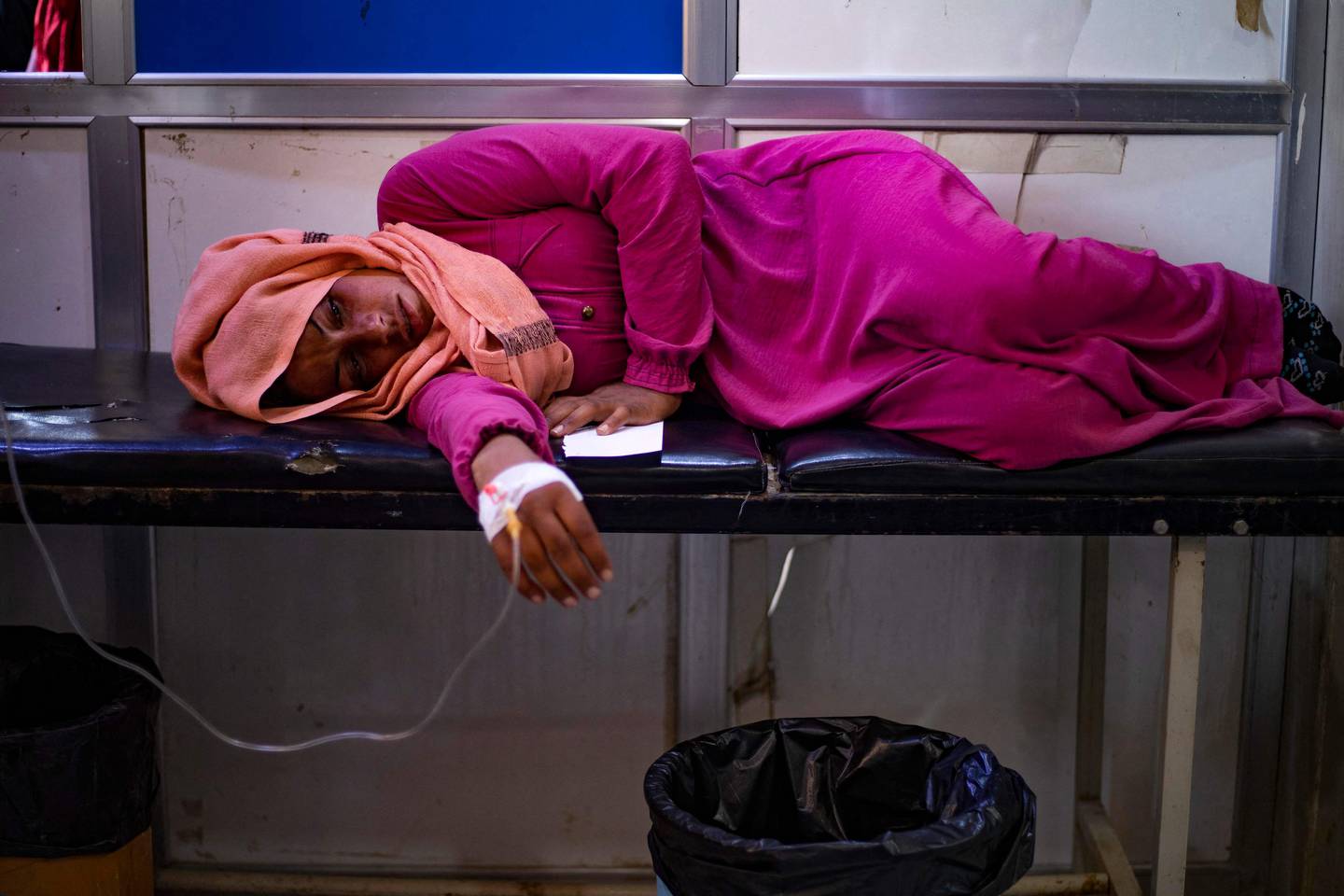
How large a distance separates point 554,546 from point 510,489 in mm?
65

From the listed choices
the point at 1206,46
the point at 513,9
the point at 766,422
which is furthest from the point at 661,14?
the point at 1206,46

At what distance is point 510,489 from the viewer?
0.92 meters

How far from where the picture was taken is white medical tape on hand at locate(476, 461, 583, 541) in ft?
3.02

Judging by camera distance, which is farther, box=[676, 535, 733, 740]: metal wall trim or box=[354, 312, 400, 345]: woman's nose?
box=[676, 535, 733, 740]: metal wall trim

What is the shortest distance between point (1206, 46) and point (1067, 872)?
1433mm

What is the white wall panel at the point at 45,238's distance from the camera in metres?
1.74

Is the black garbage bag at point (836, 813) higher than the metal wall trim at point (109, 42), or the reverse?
the metal wall trim at point (109, 42)

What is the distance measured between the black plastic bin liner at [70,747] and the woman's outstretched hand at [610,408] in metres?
0.69

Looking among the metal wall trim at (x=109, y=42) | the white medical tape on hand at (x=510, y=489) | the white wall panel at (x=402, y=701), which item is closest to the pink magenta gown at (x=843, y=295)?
the white medical tape on hand at (x=510, y=489)

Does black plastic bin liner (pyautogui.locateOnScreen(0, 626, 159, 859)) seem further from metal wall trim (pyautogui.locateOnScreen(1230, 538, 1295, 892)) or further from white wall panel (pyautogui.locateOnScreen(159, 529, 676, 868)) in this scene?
metal wall trim (pyautogui.locateOnScreen(1230, 538, 1295, 892))

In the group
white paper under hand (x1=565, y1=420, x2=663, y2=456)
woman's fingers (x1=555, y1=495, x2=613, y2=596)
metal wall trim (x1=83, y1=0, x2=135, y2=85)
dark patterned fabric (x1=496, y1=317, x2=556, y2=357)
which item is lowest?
woman's fingers (x1=555, y1=495, x2=613, y2=596)

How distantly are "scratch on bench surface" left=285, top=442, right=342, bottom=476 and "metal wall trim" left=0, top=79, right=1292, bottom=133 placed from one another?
774 mm

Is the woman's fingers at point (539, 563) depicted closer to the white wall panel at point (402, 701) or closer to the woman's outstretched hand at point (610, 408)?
the woman's outstretched hand at point (610, 408)

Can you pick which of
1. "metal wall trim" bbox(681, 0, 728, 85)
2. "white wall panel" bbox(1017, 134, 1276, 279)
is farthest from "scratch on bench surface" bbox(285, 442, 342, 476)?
"white wall panel" bbox(1017, 134, 1276, 279)
